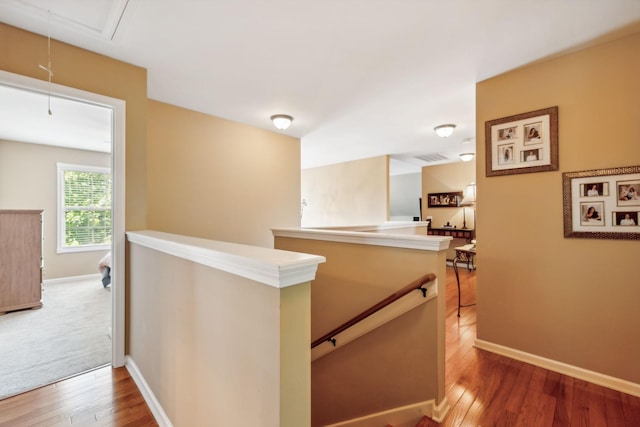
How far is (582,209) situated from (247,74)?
9.91ft

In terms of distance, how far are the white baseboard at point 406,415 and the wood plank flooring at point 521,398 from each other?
0.05 m

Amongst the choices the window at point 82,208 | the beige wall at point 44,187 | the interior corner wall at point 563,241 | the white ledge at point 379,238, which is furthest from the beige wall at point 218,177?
the beige wall at point 44,187

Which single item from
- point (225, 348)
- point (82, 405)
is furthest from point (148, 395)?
point (225, 348)

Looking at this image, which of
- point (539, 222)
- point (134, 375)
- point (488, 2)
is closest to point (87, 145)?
point (134, 375)

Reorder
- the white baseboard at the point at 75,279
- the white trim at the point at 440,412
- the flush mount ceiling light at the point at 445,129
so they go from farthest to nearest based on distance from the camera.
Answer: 1. the white baseboard at the point at 75,279
2. the flush mount ceiling light at the point at 445,129
3. the white trim at the point at 440,412

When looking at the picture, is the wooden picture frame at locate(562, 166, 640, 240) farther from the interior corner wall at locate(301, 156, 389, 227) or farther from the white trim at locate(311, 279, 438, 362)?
the interior corner wall at locate(301, 156, 389, 227)

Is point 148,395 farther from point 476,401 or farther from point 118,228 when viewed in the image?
point 476,401

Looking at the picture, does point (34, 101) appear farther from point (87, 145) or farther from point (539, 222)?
point (539, 222)

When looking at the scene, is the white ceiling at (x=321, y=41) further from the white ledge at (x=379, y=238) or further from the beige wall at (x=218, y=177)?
the white ledge at (x=379, y=238)

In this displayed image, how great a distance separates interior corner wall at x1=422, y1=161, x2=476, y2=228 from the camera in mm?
6141

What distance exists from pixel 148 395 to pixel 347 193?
17.7 ft

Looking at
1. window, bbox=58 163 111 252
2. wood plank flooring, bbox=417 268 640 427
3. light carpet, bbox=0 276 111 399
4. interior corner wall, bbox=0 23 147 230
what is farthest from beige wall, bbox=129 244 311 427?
window, bbox=58 163 111 252

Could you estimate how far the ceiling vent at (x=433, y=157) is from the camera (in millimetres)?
5724

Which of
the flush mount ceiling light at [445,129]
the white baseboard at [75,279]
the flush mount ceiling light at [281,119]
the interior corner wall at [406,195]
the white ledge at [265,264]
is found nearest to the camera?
the white ledge at [265,264]
